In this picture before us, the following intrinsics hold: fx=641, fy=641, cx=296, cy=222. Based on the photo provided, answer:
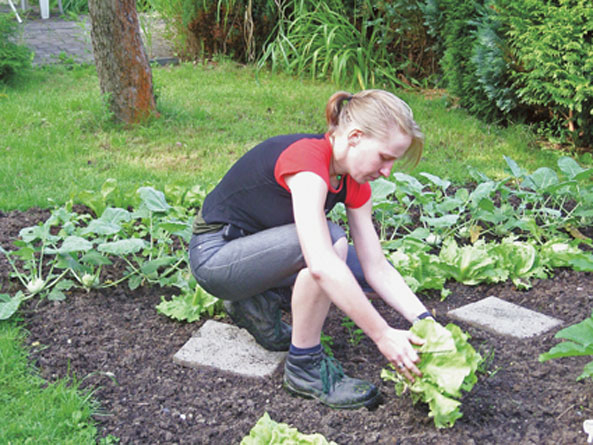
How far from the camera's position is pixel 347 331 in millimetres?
2561

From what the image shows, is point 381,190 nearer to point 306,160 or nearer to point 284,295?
point 284,295

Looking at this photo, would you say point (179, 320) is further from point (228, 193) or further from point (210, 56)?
point (210, 56)

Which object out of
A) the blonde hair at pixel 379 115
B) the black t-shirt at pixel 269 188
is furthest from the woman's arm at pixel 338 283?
the blonde hair at pixel 379 115

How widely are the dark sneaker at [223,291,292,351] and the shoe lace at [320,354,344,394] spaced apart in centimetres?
27

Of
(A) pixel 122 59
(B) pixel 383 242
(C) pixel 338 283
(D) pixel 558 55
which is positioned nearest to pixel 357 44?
(D) pixel 558 55

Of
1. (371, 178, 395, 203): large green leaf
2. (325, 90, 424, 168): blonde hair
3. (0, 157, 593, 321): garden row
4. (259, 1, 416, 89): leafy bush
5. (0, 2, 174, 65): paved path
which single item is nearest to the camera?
(325, 90, 424, 168): blonde hair

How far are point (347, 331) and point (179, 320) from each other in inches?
27.1

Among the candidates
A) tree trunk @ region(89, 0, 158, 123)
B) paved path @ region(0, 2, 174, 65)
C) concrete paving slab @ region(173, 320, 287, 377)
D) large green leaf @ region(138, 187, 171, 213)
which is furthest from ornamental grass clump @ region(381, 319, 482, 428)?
paved path @ region(0, 2, 174, 65)

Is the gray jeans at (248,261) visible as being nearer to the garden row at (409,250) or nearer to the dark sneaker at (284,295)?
the dark sneaker at (284,295)

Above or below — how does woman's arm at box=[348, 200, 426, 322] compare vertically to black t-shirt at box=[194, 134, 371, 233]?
below

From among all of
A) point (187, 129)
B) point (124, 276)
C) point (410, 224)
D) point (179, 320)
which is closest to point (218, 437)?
point (179, 320)

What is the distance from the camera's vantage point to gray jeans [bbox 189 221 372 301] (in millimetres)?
2131

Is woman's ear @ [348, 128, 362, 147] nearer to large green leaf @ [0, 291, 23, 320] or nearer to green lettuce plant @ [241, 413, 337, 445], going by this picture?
green lettuce plant @ [241, 413, 337, 445]

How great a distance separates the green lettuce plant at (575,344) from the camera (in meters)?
1.60
